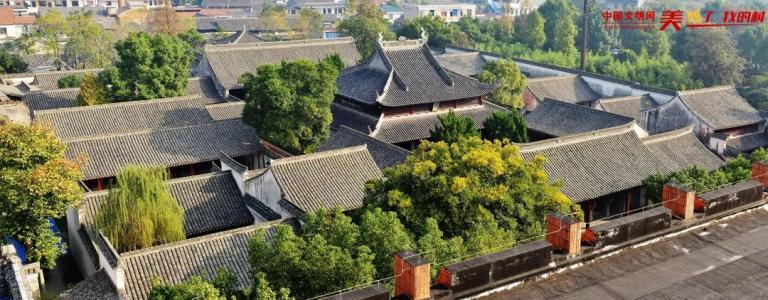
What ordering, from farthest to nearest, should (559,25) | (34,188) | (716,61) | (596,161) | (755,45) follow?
1. (559,25)
2. (755,45)
3. (716,61)
4. (596,161)
5. (34,188)

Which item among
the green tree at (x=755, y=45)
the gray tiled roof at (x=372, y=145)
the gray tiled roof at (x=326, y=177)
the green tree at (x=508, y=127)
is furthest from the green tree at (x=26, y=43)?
the green tree at (x=755, y=45)

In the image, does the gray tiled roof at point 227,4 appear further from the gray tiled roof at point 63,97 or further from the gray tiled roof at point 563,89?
the gray tiled roof at point 563,89

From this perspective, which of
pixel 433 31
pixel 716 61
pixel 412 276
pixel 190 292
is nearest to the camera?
pixel 412 276

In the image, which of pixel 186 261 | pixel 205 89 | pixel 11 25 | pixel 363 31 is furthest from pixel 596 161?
pixel 11 25

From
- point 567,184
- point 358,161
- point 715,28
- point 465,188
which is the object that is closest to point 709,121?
point 567,184

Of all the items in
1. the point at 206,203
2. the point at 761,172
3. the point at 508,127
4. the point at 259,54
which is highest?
the point at 259,54

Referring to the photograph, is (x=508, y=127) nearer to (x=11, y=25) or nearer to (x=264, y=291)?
(x=264, y=291)
